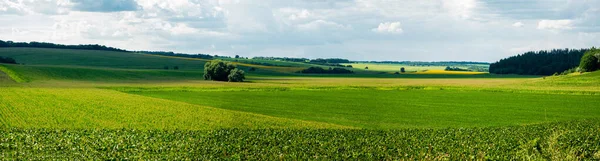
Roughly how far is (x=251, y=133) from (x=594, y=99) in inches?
1619

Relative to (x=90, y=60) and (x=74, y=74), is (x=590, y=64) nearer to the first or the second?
(x=74, y=74)

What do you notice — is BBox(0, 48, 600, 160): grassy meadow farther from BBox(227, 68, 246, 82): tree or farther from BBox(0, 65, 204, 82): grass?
BBox(227, 68, 246, 82): tree

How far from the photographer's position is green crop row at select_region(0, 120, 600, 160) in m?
24.2

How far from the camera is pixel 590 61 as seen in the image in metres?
101

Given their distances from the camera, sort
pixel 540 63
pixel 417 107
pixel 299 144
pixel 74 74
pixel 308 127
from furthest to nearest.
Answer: pixel 540 63, pixel 74 74, pixel 417 107, pixel 308 127, pixel 299 144

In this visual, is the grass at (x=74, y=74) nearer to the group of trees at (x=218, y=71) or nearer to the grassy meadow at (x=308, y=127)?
the group of trees at (x=218, y=71)

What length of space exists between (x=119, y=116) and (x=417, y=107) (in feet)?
76.4

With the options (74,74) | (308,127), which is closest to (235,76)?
(74,74)

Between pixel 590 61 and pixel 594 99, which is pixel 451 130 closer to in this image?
pixel 594 99

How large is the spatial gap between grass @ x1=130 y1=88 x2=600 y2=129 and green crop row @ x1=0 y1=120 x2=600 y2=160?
6443 mm

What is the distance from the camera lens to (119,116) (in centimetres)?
3828

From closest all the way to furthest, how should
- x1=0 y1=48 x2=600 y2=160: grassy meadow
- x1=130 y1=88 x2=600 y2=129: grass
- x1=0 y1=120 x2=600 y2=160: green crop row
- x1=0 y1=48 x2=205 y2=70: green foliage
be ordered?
x1=0 y1=120 x2=600 y2=160: green crop row < x1=0 y1=48 x2=600 y2=160: grassy meadow < x1=130 y1=88 x2=600 y2=129: grass < x1=0 y1=48 x2=205 y2=70: green foliage

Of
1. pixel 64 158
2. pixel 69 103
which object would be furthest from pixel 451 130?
pixel 69 103

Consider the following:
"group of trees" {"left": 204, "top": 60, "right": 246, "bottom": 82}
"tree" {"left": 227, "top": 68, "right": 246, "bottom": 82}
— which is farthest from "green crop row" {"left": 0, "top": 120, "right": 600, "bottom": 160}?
"group of trees" {"left": 204, "top": 60, "right": 246, "bottom": 82}
